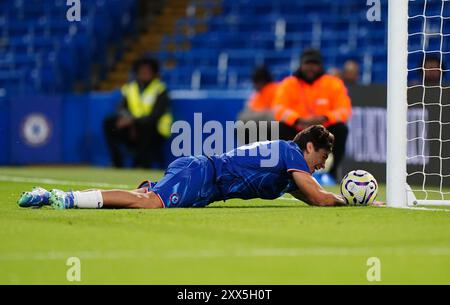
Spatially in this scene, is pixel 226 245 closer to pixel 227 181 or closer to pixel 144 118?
pixel 227 181

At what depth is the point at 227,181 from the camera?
31.0 ft

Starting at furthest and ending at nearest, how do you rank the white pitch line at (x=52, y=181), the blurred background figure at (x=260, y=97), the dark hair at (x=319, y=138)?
the blurred background figure at (x=260, y=97) → the white pitch line at (x=52, y=181) → the dark hair at (x=319, y=138)

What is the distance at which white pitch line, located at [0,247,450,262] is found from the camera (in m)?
6.66

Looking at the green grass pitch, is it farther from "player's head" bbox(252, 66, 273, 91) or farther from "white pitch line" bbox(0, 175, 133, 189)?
"player's head" bbox(252, 66, 273, 91)

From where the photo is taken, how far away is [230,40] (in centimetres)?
2169

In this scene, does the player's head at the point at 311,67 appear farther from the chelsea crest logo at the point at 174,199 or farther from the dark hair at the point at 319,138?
the chelsea crest logo at the point at 174,199

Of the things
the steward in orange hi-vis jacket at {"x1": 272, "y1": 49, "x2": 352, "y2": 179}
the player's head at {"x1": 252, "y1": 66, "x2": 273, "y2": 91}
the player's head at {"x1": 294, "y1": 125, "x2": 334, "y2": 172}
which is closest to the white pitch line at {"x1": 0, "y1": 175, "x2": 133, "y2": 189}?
the steward in orange hi-vis jacket at {"x1": 272, "y1": 49, "x2": 352, "y2": 179}

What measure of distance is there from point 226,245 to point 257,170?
2320mm

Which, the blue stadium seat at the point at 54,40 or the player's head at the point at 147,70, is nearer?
the player's head at the point at 147,70

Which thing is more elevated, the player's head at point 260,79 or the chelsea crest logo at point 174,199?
the player's head at point 260,79

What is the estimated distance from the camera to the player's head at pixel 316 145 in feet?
31.2

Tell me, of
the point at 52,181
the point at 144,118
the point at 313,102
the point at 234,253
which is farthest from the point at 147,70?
the point at 234,253

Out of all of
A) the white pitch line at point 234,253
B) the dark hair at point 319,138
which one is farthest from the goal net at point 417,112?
the white pitch line at point 234,253
